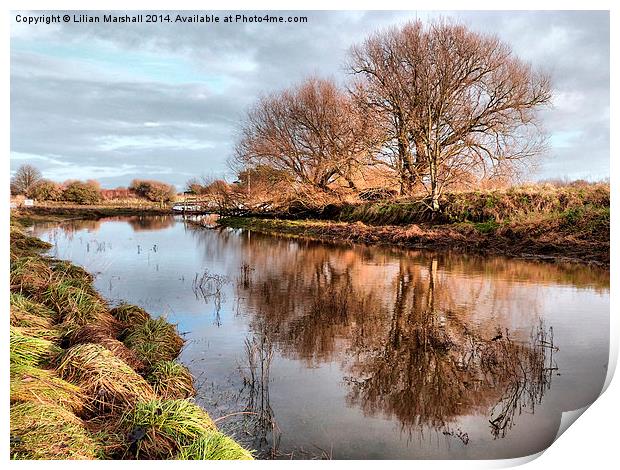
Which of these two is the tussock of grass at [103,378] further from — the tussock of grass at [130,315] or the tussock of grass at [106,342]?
the tussock of grass at [130,315]

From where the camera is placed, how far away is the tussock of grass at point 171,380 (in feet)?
13.3

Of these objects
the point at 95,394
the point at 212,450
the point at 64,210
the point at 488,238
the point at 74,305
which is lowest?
the point at 212,450

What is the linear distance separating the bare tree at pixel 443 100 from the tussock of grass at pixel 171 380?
28.0 feet

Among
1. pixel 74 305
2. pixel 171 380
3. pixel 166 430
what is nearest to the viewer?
pixel 166 430

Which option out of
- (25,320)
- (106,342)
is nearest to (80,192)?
(25,320)

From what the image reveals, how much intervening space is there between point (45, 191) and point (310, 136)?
12.5 m

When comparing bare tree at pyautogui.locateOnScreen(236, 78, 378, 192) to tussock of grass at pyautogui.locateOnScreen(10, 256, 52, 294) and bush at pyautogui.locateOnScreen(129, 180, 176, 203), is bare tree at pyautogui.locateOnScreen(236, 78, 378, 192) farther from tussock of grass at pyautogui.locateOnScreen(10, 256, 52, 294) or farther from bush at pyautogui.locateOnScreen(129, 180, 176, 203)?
tussock of grass at pyautogui.locateOnScreen(10, 256, 52, 294)

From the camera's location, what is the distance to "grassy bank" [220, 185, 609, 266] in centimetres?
782

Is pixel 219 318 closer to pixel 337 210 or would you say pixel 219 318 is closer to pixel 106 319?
pixel 106 319

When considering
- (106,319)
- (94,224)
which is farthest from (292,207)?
(106,319)

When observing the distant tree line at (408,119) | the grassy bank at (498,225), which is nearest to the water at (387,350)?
the grassy bank at (498,225)

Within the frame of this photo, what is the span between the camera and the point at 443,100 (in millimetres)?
13805

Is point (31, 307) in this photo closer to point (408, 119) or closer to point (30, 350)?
point (30, 350)

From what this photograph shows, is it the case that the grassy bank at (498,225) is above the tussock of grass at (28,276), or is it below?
above
